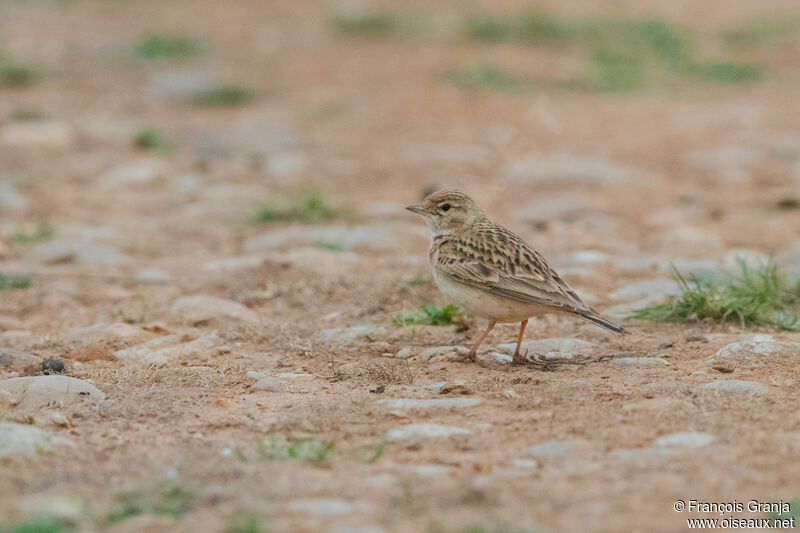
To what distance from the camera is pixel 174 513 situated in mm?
3361

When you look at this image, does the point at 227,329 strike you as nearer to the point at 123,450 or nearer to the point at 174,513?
the point at 123,450

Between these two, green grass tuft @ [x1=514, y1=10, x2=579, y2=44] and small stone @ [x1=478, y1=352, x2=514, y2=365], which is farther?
green grass tuft @ [x1=514, y1=10, x2=579, y2=44]

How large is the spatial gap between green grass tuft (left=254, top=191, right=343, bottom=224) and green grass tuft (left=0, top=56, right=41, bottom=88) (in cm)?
612

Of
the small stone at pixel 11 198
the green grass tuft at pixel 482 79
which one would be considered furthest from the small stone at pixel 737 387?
the green grass tuft at pixel 482 79

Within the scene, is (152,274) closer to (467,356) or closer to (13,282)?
(13,282)

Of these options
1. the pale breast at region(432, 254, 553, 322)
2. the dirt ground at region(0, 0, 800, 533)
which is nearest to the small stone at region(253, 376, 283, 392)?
the dirt ground at region(0, 0, 800, 533)

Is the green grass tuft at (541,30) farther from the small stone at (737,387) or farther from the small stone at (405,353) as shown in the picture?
the small stone at (737,387)

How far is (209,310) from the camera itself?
6504 mm

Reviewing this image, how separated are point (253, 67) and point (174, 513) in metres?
11.9

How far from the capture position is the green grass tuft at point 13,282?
23.1ft

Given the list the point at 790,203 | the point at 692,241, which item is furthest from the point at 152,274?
the point at 790,203

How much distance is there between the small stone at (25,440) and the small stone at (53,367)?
111 cm

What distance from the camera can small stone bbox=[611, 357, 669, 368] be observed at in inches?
208

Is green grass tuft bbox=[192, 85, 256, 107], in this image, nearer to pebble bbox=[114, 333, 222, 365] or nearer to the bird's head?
the bird's head
